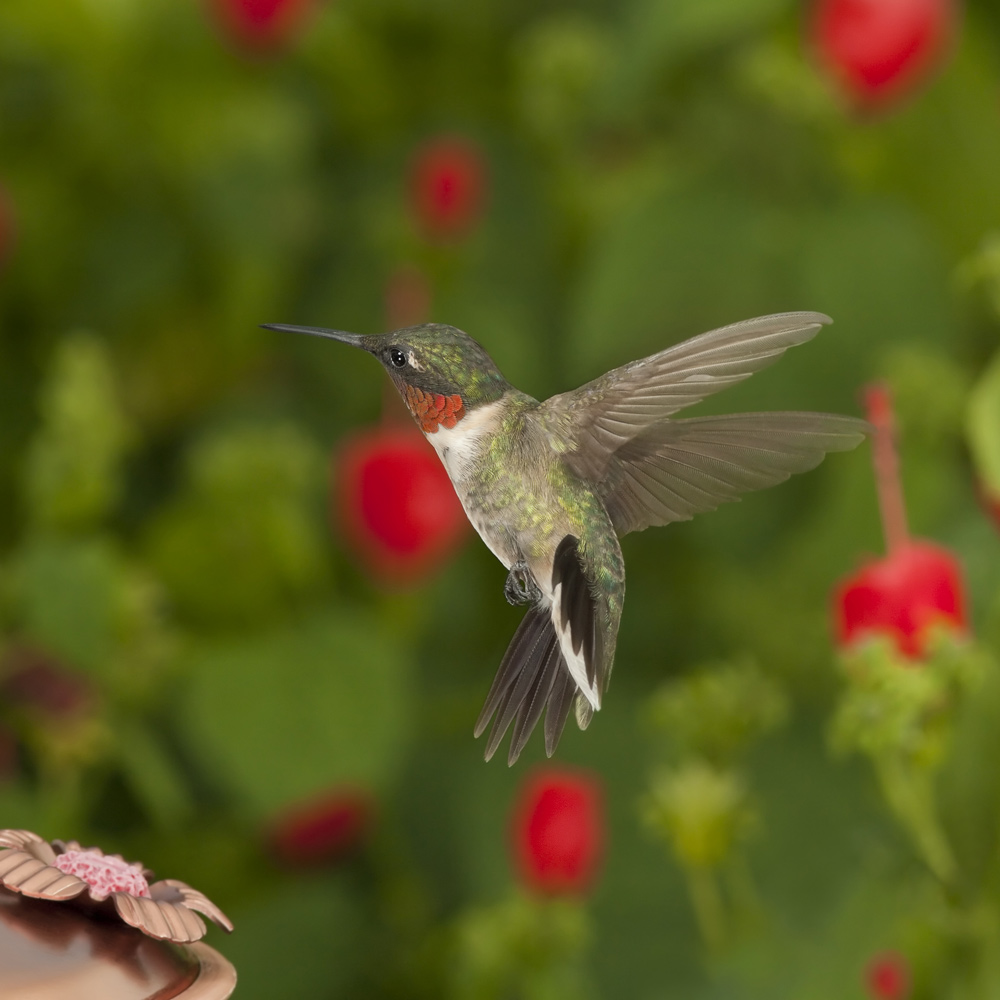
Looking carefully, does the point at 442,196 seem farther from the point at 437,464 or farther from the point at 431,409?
the point at 431,409

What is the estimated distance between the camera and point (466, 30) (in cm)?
88

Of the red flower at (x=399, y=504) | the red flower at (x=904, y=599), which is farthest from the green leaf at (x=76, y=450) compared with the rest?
the red flower at (x=904, y=599)

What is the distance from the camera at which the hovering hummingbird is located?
0.17 meters

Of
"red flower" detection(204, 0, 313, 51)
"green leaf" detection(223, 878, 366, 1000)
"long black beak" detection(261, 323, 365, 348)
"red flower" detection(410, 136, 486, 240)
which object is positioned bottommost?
"long black beak" detection(261, 323, 365, 348)

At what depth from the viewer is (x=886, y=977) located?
42cm

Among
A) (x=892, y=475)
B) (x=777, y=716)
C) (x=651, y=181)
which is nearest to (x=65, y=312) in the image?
(x=651, y=181)

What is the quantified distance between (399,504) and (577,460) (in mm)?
296

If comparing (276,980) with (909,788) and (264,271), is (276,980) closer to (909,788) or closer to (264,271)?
(264,271)

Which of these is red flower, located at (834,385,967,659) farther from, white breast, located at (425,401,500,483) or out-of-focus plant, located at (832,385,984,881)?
white breast, located at (425,401,500,483)

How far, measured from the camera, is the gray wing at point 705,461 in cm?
18

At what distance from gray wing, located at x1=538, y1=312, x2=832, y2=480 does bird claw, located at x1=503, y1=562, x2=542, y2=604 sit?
0.07ft

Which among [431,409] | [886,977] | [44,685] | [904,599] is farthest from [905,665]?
[44,685]

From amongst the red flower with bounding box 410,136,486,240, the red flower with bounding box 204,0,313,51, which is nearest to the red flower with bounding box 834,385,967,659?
the red flower with bounding box 410,136,486,240

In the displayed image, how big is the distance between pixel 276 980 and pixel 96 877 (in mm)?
652
